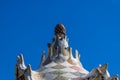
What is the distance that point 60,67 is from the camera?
19016mm

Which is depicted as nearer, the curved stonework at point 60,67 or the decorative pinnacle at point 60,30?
the curved stonework at point 60,67

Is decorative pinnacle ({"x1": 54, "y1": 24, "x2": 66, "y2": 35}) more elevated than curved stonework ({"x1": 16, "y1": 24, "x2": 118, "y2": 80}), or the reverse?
decorative pinnacle ({"x1": 54, "y1": 24, "x2": 66, "y2": 35})

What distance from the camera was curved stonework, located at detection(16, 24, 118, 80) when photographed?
18.0 m

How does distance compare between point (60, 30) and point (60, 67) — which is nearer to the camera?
point (60, 67)

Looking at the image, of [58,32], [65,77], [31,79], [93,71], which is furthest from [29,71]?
[58,32]

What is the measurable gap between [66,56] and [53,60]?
2.17ft

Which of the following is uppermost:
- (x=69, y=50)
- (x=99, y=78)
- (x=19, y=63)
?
(x=69, y=50)

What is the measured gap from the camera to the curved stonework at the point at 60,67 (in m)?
18.0

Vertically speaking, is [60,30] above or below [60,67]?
above

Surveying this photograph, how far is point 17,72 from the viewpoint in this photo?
19.0 m

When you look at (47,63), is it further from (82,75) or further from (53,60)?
(82,75)

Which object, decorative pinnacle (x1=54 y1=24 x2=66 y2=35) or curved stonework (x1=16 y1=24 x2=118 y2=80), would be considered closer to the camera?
curved stonework (x1=16 y1=24 x2=118 y2=80)

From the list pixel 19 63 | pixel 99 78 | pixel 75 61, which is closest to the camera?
pixel 99 78

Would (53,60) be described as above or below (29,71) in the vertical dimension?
above
